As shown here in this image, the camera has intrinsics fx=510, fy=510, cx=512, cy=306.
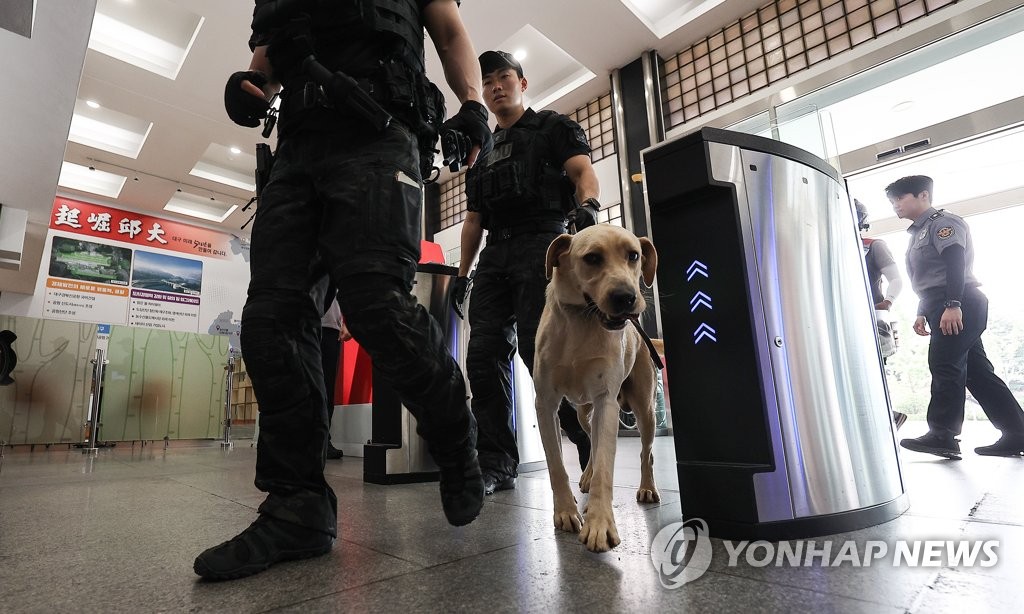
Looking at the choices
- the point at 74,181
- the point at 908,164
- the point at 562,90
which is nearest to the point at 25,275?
the point at 74,181

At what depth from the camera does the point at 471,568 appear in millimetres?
976

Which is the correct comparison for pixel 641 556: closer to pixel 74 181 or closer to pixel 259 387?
pixel 259 387

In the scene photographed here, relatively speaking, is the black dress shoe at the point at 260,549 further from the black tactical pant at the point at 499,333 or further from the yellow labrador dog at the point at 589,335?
the black tactical pant at the point at 499,333

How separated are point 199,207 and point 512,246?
10.1 m

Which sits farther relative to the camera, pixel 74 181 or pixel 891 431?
pixel 74 181

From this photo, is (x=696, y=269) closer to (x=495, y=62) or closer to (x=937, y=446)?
(x=495, y=62)

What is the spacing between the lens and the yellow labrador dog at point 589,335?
1.22 metres

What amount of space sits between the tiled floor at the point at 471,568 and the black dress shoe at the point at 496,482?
78 millimetres

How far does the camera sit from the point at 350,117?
118 cm

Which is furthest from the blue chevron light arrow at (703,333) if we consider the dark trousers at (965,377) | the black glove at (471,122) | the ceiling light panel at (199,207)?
the ceiling light panel at (199,207)

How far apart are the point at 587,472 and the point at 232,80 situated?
1550 mm

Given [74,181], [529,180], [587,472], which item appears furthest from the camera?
[74,181]

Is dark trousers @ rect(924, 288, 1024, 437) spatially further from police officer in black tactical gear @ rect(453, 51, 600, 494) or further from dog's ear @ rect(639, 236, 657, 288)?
dog's ear @ rect(639, 236, 657, 288)

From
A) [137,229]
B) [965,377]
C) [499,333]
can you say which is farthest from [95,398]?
[965,377]
